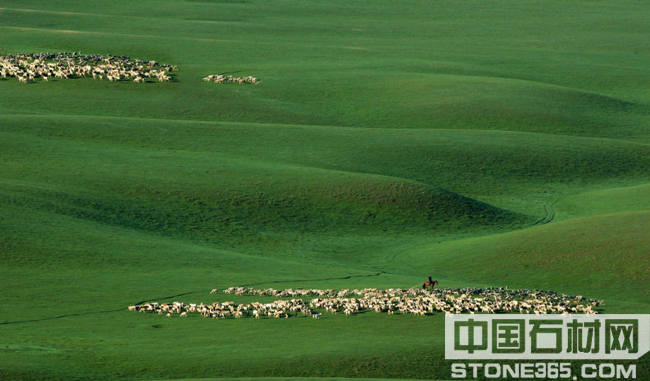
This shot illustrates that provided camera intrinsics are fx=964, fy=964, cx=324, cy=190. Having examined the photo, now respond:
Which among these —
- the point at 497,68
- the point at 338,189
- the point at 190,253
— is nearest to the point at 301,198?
the point at 338,189

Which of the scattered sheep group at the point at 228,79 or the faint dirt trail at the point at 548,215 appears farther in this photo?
the scattered sheep group at the point at 228,79

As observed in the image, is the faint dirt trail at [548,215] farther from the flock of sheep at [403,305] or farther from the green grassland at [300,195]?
the flock of sheep at [403,305]

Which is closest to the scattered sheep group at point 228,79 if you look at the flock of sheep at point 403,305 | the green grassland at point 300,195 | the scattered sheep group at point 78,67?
the green grassland at point 300,195

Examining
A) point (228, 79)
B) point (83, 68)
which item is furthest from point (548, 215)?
point (83, 68)

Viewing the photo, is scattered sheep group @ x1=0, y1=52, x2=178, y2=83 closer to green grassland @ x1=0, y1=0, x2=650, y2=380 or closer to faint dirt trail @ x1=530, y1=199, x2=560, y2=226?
green grassland @ x1=0, y1=0, x2=650, y2=380

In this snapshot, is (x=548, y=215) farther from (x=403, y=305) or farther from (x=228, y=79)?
(x=228, y=79)

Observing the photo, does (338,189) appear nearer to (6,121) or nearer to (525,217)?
(525,217)
